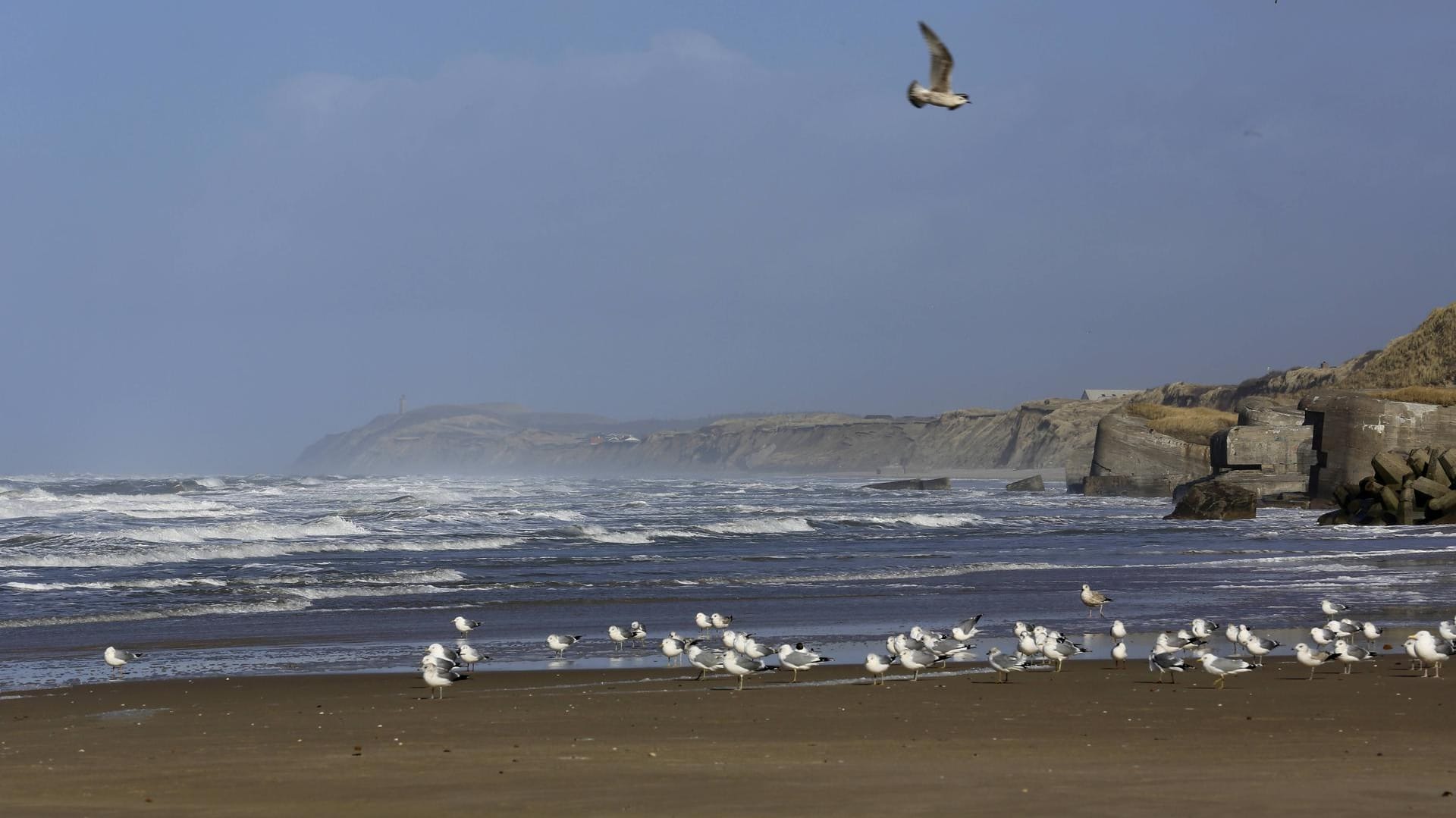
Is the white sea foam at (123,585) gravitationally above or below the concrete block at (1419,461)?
below

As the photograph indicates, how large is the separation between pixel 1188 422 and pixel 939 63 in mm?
56668

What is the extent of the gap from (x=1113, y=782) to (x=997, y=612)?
34.0ft

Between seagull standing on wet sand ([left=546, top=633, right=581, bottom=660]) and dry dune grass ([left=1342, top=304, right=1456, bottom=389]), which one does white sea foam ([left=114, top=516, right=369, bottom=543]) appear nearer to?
seagull standing on wet sand ([left=546, top=633, right=581, bottom=660])

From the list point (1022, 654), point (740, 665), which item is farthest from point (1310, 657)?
point (740, 665)

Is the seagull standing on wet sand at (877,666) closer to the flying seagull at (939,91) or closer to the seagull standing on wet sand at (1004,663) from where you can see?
the seagull standing on wet sand at (1004,663)

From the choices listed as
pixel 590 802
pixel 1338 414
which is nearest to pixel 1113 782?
pixel 590 802

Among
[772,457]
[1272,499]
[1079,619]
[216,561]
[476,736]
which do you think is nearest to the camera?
[476,736]

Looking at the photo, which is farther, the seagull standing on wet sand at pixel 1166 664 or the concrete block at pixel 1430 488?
the concrete block at pixel 1430 488

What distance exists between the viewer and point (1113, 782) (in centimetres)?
716

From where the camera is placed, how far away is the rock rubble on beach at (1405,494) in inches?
1235

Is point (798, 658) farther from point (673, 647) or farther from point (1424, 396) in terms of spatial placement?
point (1424, 396)

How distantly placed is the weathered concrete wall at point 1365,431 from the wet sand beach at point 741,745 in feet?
94.6

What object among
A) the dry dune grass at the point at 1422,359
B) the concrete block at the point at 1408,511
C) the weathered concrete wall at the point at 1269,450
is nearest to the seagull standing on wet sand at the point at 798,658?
the concrete block at the point at 1408,511

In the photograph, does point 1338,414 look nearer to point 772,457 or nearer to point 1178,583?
point 1178,583
